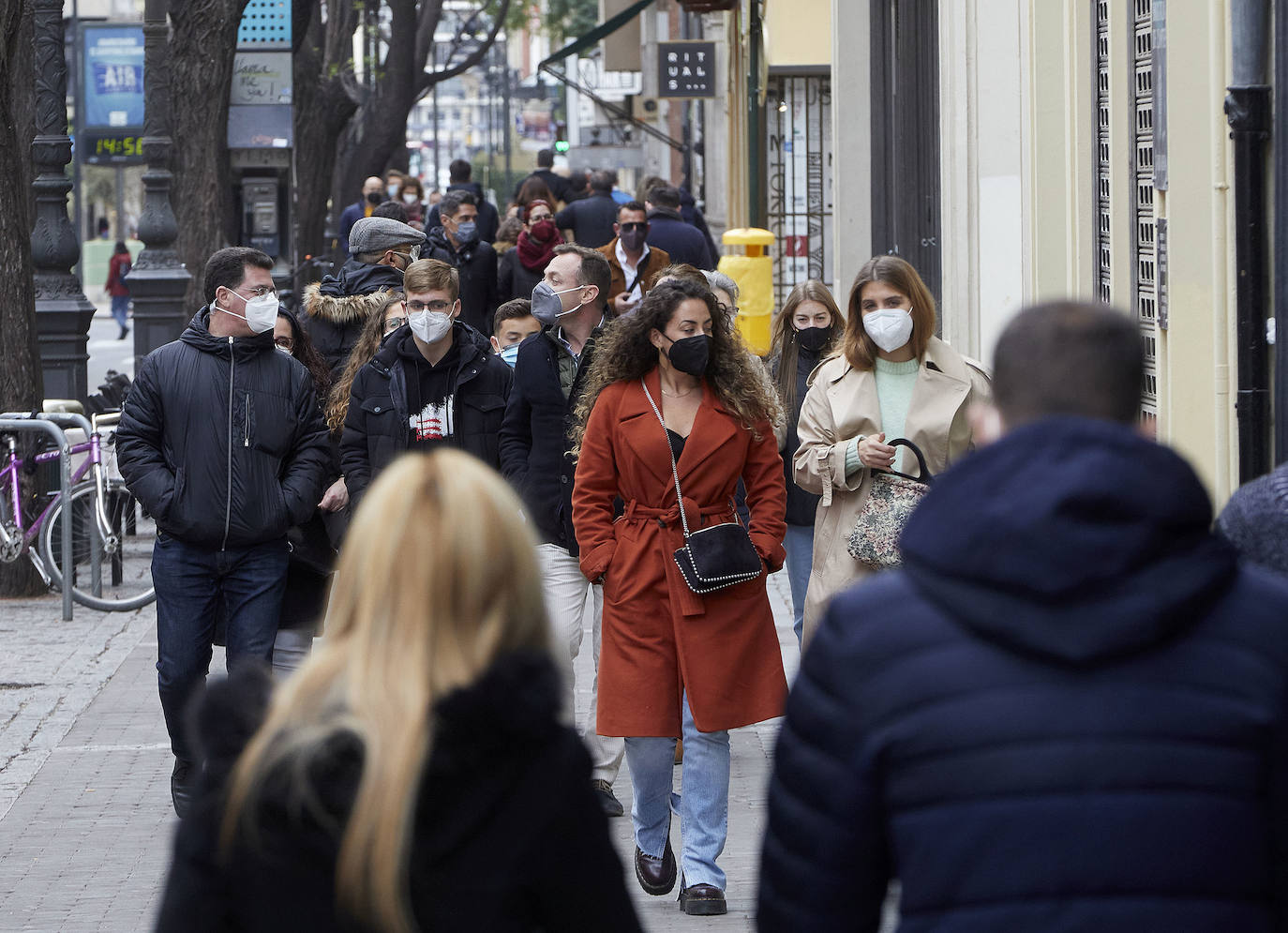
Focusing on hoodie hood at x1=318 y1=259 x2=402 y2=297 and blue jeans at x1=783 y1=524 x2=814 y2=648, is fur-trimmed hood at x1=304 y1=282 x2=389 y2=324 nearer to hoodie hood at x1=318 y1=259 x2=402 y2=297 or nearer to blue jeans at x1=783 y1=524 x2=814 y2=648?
hoodie hood at x1=318 y1=259 x2=402 y2=297

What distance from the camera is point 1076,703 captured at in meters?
2.17

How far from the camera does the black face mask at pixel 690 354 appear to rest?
569 centimetres

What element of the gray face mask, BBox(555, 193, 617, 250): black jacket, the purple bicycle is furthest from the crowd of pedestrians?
BBox(555, 193, 617, 250): black jacket

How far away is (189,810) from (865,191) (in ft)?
44.8

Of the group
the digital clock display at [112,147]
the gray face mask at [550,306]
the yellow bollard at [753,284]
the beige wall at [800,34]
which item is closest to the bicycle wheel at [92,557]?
the gray face mask at [550,306]

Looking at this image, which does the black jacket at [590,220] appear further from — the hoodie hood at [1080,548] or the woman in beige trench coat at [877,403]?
the hoodie hood at [1080,548]

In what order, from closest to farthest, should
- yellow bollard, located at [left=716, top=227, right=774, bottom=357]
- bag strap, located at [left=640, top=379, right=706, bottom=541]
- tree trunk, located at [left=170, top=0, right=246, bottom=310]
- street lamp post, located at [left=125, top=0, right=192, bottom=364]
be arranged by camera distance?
bag strap, located at [left=640, top=379, right=706, bottom=541] → yellow bollard, located at [left=716, top=227, right=774, bottom=357] → street lamp post, located at [left=125, top=0, right=192, bottom=364] → tree trunk, located at [left=170, top=0, right=246, bottom=310]

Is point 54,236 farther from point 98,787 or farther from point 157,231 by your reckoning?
point 98,787

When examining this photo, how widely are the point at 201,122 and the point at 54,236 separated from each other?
3.67m

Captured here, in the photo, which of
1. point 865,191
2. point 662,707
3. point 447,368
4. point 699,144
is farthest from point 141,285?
point 699,144

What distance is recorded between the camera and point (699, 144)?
35000 mm

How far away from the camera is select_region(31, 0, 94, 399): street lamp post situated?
13.6 metres

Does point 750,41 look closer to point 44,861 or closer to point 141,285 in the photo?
point 141,285

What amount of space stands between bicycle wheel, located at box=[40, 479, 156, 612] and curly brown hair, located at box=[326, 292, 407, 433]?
127 inches
